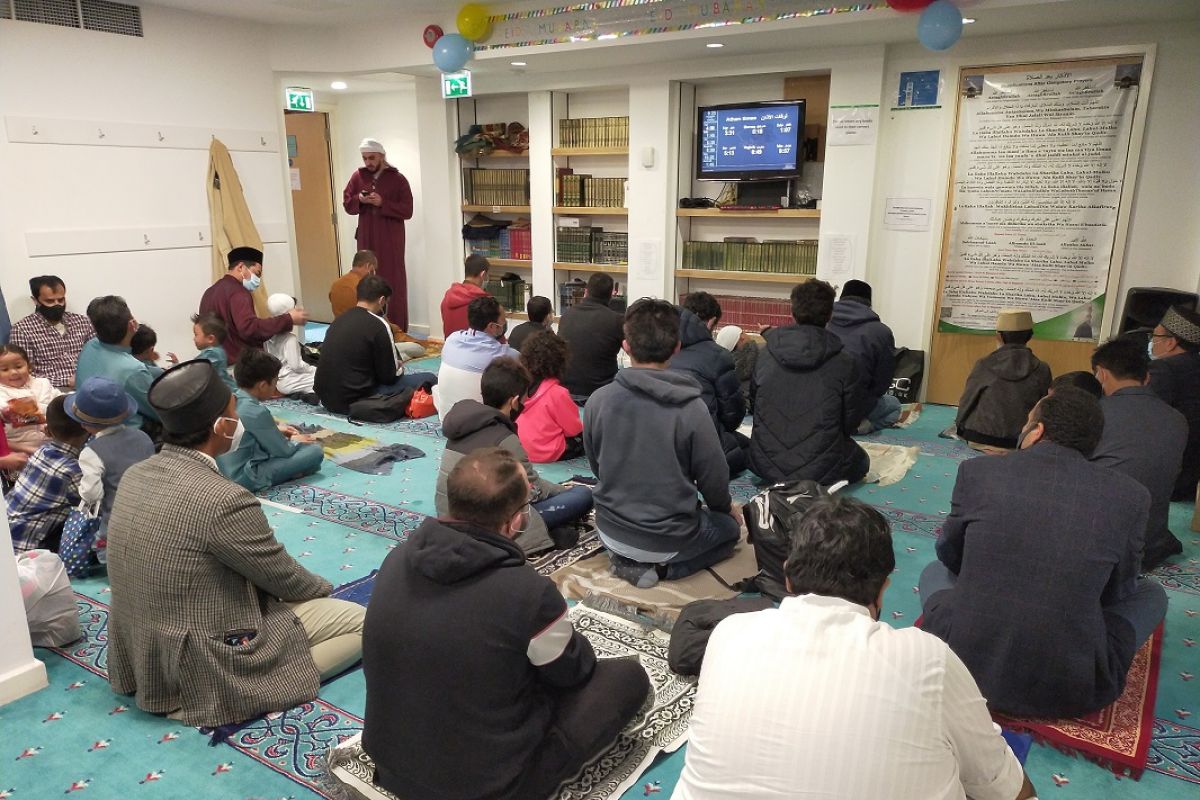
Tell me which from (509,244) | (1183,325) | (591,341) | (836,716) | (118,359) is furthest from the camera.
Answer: (509,244)

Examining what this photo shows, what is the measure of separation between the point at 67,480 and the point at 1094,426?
3.76 meters

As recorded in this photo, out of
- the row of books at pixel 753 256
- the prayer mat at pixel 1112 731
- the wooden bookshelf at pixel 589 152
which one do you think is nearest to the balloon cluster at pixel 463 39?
the wooden bookshelf at pixel 589 152

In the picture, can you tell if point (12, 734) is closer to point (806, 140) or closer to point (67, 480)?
point (67, 480)

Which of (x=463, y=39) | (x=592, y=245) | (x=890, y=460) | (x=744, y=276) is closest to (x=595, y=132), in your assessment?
(x=592, y=245)

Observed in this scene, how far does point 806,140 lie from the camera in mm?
6703

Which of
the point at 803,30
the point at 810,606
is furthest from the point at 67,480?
the point at 803,30

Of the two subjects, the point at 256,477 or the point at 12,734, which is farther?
the point at 256,477

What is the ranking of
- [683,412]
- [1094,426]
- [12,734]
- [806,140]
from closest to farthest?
[1094,426] < [12,734] < [683,412] < [806,140]

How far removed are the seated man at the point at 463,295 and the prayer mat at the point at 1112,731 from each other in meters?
5.08

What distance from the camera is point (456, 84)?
7383 mm

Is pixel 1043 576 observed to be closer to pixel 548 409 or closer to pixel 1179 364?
pixel 1179 364

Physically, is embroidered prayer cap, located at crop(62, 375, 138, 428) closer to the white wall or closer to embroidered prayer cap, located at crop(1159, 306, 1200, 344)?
the white wall

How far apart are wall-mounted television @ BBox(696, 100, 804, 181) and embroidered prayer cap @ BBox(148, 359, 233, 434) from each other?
5.29m

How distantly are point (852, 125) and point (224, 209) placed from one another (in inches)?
210
